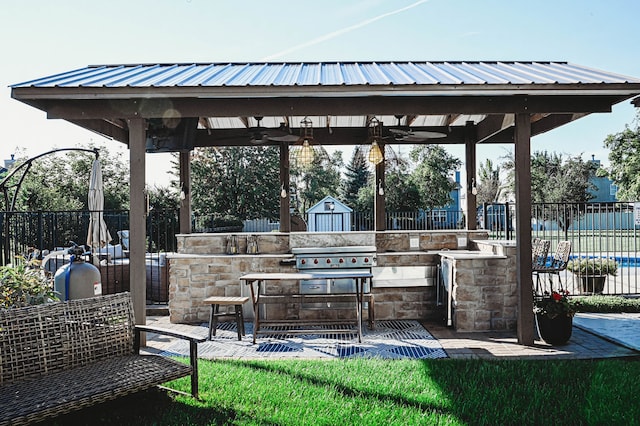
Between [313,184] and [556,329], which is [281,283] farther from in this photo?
[313,184]

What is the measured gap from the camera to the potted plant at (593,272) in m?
9.37

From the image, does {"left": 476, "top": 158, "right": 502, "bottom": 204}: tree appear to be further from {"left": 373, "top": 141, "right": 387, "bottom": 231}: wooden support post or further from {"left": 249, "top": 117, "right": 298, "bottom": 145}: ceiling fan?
{"left": 249, "top": 117, "right": 298, "bottom": 145}: ceiling fan

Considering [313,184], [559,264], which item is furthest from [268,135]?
[313,184]

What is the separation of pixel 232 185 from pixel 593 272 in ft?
58.7

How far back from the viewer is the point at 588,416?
3504 mm

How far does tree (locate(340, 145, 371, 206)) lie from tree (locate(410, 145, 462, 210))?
333cm

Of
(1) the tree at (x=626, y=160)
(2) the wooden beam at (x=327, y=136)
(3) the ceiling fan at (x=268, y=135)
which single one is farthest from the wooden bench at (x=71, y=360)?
(1) the tree at (x=626, y=160)

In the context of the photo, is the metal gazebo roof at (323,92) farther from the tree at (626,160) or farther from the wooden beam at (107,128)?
the tree at (626,160)

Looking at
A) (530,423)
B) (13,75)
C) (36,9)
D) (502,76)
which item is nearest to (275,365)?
(530,423)

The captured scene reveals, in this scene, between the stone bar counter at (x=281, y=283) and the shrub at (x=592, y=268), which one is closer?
the stone bar counter at (x=281, y=283)

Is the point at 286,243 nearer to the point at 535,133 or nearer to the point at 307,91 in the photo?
the point at 307,91

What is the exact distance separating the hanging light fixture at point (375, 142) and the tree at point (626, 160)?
→ 14904 mm

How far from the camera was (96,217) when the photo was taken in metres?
6.51

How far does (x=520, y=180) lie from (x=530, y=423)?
3.01 metres
